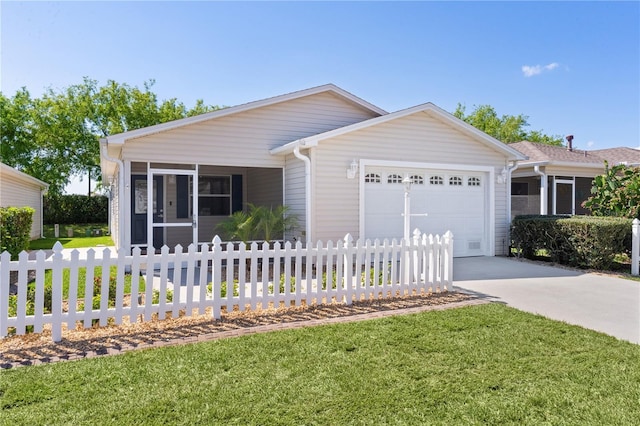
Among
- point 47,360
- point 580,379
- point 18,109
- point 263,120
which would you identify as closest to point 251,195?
point 263,120

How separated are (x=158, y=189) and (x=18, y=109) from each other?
1053 inches

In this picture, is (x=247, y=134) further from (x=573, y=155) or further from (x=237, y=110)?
(x=573, y=155)

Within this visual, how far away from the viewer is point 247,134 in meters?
10.5

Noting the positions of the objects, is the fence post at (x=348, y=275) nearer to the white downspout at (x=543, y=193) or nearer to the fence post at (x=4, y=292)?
the fence post at (x=4, y=292)

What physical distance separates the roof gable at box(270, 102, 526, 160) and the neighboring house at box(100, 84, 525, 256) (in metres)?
0.03

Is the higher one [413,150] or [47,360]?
[413,150]

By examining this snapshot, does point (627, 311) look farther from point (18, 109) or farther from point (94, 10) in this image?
point (18, 109)

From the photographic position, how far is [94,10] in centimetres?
872

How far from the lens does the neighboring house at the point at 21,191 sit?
582 inches

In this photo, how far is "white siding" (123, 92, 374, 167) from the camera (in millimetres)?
9648

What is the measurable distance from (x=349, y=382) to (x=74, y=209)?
93.5 ft

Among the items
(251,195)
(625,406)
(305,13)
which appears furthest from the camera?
(251,195)

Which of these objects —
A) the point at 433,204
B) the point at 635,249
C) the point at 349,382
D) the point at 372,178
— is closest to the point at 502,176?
the point at 433,204

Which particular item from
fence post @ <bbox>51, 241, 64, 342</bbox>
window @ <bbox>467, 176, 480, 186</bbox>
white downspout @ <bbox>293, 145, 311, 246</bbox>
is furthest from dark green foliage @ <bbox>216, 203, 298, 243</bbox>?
fence post @ <bbox>51, 241, 64, 342</bbox>
